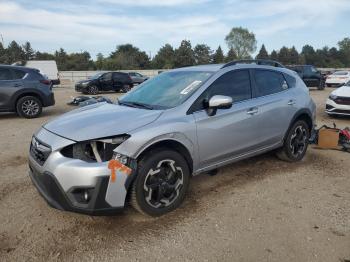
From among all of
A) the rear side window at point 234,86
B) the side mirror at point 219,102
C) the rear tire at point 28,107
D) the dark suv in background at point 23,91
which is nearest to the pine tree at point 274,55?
the dark suv in background at point 23,91

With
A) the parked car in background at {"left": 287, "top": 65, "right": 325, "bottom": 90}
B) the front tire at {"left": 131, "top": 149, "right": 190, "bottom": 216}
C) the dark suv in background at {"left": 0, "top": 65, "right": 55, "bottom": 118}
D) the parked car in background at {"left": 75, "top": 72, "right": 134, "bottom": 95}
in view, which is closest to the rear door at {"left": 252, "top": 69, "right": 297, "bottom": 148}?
the front tire at {"left": 131, "top": 149, "right": 190, "bottom": 216}

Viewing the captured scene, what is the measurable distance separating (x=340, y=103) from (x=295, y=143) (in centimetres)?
553

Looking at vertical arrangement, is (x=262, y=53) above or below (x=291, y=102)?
above

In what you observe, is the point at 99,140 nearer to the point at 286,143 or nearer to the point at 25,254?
the point at 25,254

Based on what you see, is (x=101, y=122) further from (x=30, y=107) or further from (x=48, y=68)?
(x=48, y=68)

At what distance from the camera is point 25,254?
3.07 metres

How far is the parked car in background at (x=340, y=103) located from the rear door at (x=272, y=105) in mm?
5534

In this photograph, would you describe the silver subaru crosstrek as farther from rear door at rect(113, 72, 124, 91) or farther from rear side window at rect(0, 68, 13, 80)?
rear door at rect(113, 72, 124, 91)

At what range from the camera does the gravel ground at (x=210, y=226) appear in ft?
10.2

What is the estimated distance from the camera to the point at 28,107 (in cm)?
1058

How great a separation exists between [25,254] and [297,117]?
170 inches

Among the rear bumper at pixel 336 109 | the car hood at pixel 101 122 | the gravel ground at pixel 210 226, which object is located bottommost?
the gravel ground at pixel 210 226

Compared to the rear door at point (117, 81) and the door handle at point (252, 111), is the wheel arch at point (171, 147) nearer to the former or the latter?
the door handle at point (252, 111)

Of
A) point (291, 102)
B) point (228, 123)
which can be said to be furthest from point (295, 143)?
point (228, 123)
